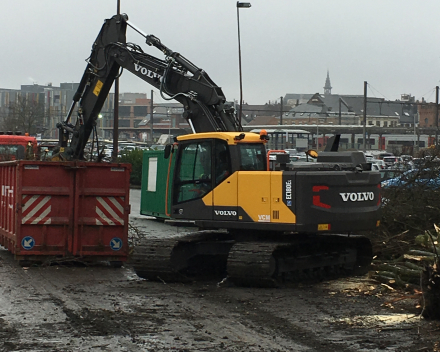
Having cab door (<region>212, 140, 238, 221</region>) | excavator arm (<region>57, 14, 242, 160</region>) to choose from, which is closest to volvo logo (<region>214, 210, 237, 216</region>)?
cab door (<region>212, 140, 238, 221</region>)

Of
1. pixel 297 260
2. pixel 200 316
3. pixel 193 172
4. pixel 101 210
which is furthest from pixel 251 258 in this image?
pixel 101 210

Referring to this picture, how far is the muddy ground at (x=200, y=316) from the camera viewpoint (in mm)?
7867

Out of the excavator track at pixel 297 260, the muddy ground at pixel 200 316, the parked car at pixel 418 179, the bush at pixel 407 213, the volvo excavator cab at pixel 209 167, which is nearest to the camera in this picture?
the muddy ground at pixel 200 316

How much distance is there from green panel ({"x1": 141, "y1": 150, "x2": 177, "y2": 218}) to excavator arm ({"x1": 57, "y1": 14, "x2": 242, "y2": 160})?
6.12 meters

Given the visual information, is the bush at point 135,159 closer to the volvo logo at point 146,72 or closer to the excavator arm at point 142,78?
the excavator arm at point 142,78

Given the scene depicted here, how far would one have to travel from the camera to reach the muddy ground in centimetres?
787

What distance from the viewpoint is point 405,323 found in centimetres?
895

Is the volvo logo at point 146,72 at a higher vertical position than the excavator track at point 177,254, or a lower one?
higher

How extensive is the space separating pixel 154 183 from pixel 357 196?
12.9m

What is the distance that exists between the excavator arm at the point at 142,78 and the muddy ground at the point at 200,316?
3210 millimetres

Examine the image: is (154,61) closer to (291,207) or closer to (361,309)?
(291,207)

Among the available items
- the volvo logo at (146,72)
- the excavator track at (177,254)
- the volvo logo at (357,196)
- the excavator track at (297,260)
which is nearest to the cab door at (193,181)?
the excavator track at (177,254)

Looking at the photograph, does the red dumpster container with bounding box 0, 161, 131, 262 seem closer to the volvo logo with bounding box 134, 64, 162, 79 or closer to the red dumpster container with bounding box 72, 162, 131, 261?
the red dumpster container with bounding box 72, 162, 131, 261

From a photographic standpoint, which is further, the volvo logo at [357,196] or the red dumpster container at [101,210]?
the red dumpster container at [101,210]
